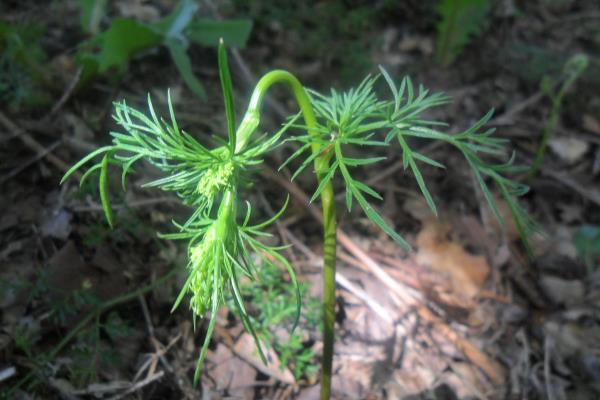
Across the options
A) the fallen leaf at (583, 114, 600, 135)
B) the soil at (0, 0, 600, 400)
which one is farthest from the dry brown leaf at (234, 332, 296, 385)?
the fallen leaf at (583, 114, 600, 135)

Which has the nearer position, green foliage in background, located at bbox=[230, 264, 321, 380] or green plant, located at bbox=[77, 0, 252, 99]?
green foliage in background, located at bbox=[230, 264, 321, 380]

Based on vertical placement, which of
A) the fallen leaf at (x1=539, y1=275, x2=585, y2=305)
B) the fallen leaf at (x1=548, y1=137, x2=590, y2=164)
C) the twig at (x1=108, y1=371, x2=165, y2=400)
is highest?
the fallen leaf at (x1=548, y1=137, x2=590, y2=164)

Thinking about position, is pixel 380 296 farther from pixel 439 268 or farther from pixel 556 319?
pixel 556 319

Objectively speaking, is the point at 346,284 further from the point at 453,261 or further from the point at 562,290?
the point at 562,290

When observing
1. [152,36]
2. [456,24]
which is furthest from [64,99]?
[456,24]

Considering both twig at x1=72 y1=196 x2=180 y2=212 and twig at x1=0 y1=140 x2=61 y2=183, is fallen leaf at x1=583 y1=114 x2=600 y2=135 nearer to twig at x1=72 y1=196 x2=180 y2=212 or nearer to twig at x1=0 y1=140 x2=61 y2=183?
twig at x1=72 y1=196 x2=180 y2=212

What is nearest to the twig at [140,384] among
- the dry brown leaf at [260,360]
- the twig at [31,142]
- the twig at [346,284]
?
the dry brown leaf at [260,360]

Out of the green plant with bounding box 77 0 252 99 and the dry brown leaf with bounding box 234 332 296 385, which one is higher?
the green plant with bounding box 77 0 252 99
